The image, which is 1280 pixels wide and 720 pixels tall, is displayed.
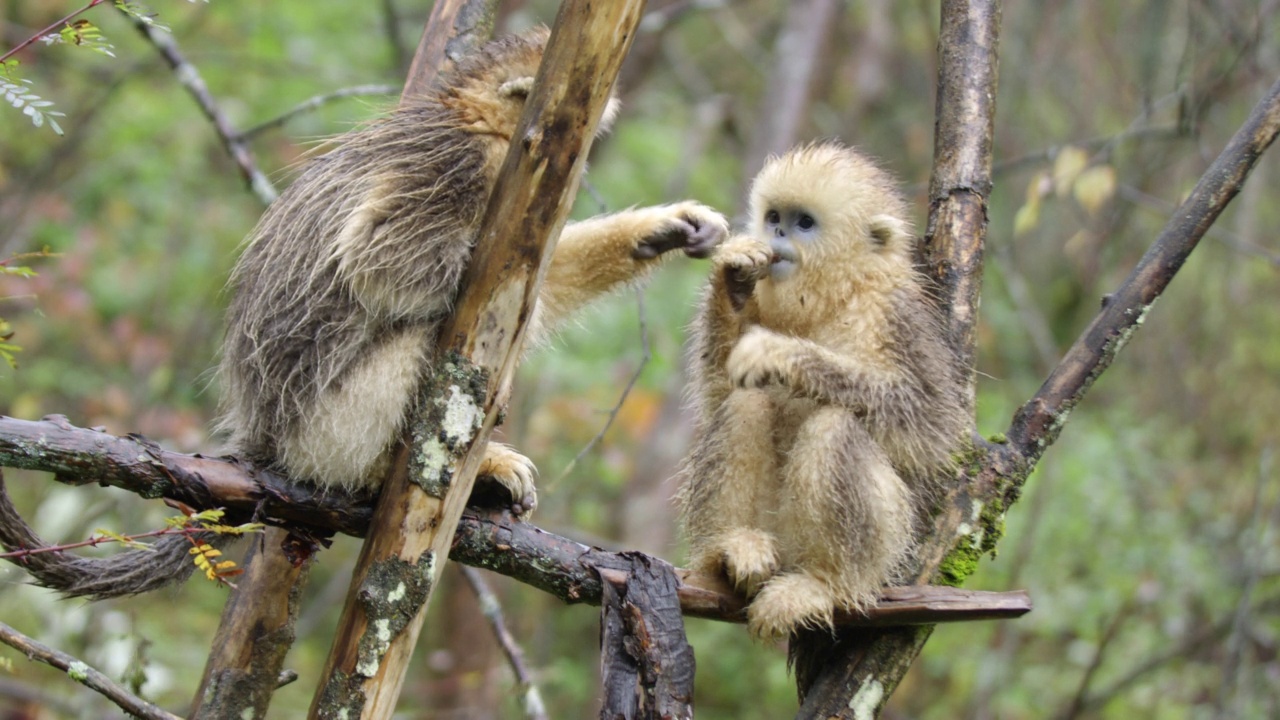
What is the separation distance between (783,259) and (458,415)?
55.8 inches

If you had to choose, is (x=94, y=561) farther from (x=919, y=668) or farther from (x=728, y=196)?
(x=728, y=196)

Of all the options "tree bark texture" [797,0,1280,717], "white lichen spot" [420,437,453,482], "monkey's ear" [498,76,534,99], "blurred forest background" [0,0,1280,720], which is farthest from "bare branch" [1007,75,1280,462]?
"monkey's ear" [498,76,534,99]

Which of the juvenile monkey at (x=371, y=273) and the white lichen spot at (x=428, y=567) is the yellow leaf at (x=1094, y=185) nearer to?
the juvenile monkey at (x=371, y=273)

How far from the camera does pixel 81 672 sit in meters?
2.66

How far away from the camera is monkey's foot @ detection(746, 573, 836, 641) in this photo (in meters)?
3.29

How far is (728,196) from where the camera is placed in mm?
12992

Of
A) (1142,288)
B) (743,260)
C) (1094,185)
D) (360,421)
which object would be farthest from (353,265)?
(1094,185)

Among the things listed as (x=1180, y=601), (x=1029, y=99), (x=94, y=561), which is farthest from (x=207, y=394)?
(x=1029, y=99)

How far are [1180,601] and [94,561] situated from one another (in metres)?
7.54

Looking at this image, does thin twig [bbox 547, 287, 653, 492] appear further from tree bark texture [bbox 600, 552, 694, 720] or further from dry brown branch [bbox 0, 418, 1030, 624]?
tree bark texture [bbox 600, 552, 694, 720]

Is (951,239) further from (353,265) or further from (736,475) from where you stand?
(353,265)

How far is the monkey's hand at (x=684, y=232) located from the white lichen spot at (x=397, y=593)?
1.61 metres

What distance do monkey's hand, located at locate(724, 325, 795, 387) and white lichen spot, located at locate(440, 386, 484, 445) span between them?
3.17 feet

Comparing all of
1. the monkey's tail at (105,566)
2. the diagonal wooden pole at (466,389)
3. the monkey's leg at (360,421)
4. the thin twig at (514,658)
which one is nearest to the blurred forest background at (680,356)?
the monkey's leg at (360,421)
